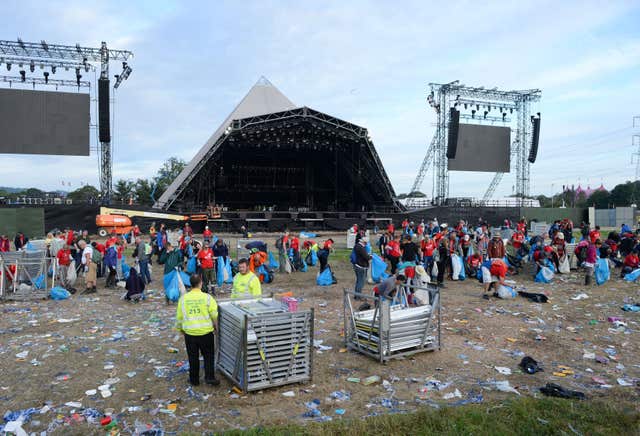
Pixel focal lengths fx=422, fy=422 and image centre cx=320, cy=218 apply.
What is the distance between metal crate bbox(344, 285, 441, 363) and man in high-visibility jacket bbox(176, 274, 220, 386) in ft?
7.00

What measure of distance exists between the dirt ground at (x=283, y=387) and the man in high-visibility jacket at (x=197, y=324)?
0.92 ft

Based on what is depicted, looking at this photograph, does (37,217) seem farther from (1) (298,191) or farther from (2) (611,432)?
(2) (611,432)

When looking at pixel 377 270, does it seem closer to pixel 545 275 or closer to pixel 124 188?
pixel 545 275

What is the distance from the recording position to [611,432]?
13.2 feet

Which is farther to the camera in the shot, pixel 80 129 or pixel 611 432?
pixel 80 129

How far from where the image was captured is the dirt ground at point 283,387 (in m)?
4.61

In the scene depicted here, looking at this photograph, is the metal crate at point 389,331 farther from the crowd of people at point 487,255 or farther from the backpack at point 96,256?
the backpack at point 96,256

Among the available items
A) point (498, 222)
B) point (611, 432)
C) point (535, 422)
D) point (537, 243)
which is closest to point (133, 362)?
point (535, 422)

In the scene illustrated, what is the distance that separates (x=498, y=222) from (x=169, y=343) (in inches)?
1381

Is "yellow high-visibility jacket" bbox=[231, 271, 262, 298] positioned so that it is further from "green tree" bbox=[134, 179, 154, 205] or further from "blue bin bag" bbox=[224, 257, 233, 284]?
"green tree" bbox=[134, 179, 154, 205]

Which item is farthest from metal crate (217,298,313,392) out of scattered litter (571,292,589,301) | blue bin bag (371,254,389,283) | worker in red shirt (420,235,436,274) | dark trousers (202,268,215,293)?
scattered litter (571,292,589,301)

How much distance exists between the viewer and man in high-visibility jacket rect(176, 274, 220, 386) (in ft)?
16.5

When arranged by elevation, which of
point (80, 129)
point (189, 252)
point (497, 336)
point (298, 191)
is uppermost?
point (80, 129)

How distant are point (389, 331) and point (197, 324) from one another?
2.71m
